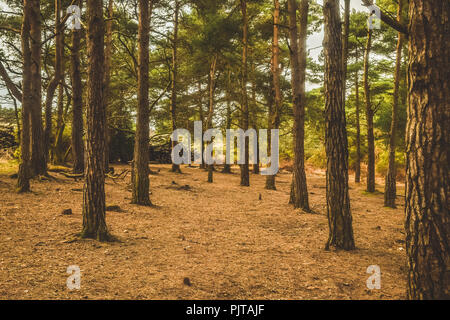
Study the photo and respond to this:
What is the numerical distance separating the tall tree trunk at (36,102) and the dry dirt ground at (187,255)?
4.83 ft

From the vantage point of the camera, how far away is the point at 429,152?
9.25 feet

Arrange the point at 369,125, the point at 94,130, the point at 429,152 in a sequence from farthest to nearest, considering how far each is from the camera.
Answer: the point at 369,125 → the point at 94,130 → the point at 429,152

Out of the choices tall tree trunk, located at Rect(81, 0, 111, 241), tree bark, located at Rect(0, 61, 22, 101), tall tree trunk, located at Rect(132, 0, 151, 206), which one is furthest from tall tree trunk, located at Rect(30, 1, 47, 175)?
tall tree trunk, located at Rect(81, 0, 111, 241)

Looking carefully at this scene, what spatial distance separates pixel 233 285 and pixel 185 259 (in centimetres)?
118

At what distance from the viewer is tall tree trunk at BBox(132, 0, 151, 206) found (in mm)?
8617

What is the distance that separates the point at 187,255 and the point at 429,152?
382 cm

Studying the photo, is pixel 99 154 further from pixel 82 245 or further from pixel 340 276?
pixel 340 276

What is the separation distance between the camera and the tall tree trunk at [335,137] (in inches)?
214

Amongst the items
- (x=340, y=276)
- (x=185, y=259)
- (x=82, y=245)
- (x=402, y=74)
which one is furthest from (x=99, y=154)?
(x=402, y=74)

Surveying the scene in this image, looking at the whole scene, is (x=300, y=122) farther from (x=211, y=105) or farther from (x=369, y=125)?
(x=211, y=105)

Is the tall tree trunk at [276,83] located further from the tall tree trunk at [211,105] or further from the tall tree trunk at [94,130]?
the tall tree trunk at [94,130]

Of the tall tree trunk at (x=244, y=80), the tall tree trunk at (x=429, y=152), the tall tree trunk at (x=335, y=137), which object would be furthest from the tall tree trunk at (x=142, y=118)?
the tall tree trunk at (x=244, y=80)

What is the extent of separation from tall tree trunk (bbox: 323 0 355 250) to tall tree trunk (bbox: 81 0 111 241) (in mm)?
4080

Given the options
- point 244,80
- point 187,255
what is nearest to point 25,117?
point 187,255
